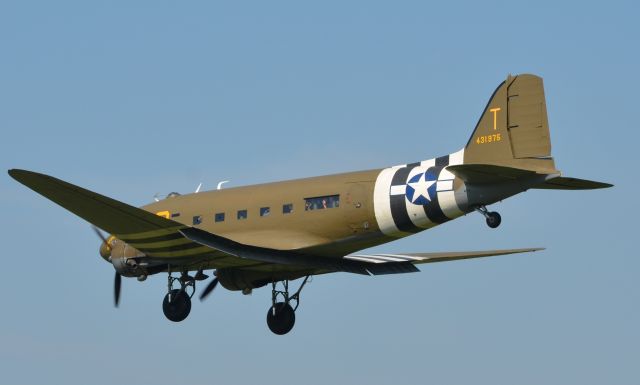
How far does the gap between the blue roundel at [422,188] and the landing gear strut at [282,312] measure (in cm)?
616

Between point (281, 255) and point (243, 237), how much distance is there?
1384mm

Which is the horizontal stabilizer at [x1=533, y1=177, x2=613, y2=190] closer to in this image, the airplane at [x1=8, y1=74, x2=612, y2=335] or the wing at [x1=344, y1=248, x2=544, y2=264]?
the airplane at [x1=8, y1=74, x2=612, y2=335]

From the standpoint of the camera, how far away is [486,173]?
120 ft

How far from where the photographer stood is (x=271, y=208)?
40.3 metres

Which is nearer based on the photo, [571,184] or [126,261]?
[571,184]

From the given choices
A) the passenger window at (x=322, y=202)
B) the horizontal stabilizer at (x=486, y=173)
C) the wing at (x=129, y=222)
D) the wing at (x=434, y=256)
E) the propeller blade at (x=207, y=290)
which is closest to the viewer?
the horizontal stabilizer at (x=486, y=173)

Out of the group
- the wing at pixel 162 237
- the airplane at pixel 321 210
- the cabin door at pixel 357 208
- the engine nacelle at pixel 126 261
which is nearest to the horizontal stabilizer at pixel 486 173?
the airplane at pixel 321 210

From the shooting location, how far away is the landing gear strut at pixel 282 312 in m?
43.1

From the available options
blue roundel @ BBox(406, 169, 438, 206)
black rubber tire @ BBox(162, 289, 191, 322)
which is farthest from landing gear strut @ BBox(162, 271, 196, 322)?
blue roundel @ BBox(406, 169, 438, 206)

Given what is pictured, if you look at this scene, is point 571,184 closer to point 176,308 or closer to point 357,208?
point 357,208

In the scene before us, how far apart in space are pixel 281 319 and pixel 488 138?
9126mm

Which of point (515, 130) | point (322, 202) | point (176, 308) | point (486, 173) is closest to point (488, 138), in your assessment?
point (515, 130)

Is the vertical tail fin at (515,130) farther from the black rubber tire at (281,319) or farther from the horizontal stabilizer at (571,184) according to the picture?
the black rubber tire at (281,319)

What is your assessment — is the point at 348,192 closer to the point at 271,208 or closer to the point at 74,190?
the point at 271,208
